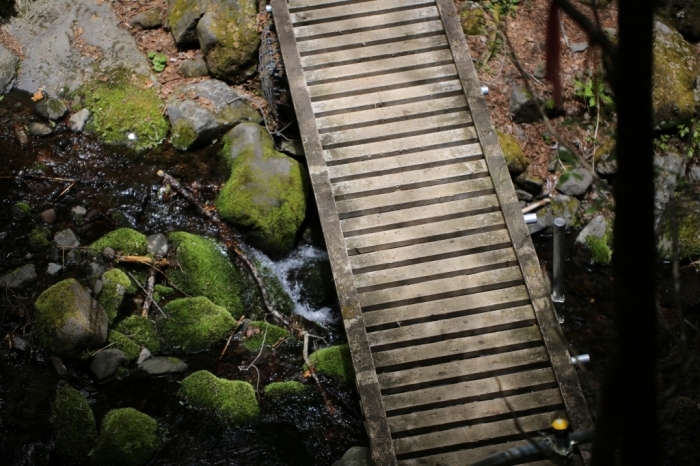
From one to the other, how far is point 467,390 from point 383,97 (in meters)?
3.45

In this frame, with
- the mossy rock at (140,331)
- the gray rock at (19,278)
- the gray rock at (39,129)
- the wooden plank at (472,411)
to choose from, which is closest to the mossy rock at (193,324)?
the mossy rock at (140,331)

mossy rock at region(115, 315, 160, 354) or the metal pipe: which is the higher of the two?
the metal pipe

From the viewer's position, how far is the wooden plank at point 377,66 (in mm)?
8391

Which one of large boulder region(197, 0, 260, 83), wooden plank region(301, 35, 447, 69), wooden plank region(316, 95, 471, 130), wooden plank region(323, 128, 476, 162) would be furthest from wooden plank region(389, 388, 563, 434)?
large boulder region(197, 0, 260, 83)

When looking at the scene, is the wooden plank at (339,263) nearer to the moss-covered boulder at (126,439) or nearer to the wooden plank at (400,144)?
the wooden plank at (400,144)

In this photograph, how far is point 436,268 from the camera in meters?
7.11

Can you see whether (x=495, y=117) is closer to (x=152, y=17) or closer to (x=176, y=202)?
(x=176, y=202)

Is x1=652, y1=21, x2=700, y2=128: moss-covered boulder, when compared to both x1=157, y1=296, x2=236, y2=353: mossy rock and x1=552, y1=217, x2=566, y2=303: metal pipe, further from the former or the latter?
x1=157, y1=296, x2=236, y2=353: mossy rock

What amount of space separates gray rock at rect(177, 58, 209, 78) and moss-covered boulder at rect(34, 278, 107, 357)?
143 inches

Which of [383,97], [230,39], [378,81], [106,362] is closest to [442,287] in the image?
[383,97]

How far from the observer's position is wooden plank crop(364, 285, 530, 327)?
6879mm

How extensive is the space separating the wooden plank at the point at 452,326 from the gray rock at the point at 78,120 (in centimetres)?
516

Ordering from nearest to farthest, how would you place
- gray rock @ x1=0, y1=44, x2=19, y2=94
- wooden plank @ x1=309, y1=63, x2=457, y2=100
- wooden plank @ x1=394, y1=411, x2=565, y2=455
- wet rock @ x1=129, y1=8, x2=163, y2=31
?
wooden plank @ x1=394, y1=411, x2=565, y2=455
wooden plank @ x1=309, y1=63, x2=457, y2=100
gray rock @ x1=0, y1=44, x2=19, y2=94
wet rock @ x1=129, y1=8, x2=163, y2=31

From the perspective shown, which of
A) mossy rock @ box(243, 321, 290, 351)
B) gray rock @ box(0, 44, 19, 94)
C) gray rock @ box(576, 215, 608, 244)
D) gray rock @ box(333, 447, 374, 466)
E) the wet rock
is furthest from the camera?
the wet rock
